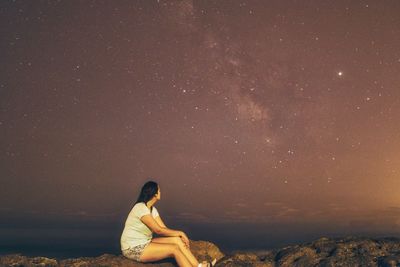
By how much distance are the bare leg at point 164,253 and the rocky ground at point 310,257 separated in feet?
1.73

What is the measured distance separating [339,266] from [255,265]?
1.97m

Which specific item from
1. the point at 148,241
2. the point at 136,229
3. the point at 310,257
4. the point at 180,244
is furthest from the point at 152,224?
the point at 310,257

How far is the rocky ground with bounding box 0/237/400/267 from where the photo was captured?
8430mm

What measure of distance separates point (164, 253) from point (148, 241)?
17.5 inches

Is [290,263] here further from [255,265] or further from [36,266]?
[36,266]

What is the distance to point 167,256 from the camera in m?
7.96

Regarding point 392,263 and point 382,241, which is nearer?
point 392,263

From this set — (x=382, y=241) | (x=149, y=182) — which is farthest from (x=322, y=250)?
(x=149, y=182)

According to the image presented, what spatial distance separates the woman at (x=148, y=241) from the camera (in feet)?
25.7

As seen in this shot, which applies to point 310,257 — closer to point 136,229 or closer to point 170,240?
point 170,240

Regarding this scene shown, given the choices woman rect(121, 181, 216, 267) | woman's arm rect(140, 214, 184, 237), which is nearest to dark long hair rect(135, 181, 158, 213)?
woman rect(121, 181, 216, 267)

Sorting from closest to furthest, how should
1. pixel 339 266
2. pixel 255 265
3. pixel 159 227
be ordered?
1. pixel 159 227
2. pixel 339 266
3. pixel 255 265

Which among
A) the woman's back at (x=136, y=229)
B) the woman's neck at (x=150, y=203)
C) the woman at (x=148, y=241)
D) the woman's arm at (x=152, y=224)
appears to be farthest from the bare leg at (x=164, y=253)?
the woman's neck at (x=150, y=203)

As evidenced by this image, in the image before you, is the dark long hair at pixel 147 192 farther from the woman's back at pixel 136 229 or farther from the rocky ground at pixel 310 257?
the rocky ground at pixel 310 257
